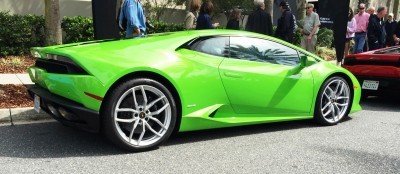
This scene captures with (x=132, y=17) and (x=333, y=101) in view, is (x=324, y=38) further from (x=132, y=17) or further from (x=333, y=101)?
(x=333, y=101)

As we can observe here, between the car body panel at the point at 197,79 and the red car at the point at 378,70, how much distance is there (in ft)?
6.74

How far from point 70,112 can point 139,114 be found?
24.6 inches

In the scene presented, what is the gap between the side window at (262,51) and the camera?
4.70 m

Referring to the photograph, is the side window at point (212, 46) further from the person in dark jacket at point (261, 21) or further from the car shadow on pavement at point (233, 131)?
the person in dark jacket at point (261, 21)

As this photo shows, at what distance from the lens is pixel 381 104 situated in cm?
725

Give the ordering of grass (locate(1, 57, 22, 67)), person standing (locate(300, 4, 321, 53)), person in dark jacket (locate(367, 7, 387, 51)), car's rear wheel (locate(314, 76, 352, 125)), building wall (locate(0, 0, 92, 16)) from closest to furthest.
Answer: car's rear wheel (locate(314, 76, 352, 125)) < grass (locate(1, 57, 22, 67)) < person standing (locate(300, 4, 321, 53)) < person in dark jacket (locate(367, 7, 387, 51)) < building wall (locate(0, 0, 92, 16))

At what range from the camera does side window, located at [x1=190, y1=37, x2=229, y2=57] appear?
451cm

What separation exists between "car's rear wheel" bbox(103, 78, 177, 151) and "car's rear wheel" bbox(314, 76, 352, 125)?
2.07m

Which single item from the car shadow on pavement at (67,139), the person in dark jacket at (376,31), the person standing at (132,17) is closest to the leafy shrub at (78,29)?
the person standing at (132,17)

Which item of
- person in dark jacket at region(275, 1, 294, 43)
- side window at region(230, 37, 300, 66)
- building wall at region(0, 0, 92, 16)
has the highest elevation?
building wall at region(0, 0, 92, 16)

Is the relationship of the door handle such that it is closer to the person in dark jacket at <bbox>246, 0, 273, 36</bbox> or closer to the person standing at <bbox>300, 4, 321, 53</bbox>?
the person in dark jacket at <bbox>246, 0, 273, 36</bbox>

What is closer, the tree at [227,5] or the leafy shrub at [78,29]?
the leafy shrub at [78,29]

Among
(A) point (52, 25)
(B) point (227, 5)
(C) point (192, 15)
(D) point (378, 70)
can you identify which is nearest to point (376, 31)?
(D) point (378, 70)

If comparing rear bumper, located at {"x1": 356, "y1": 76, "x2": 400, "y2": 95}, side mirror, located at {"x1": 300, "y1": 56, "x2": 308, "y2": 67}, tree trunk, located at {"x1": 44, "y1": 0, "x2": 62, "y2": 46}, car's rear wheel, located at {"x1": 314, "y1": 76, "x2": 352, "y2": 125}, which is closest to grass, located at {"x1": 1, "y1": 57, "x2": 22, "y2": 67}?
tree trunk, located at {"x1": 44, "y1": 0, "x2": 62, "y2": 46}
